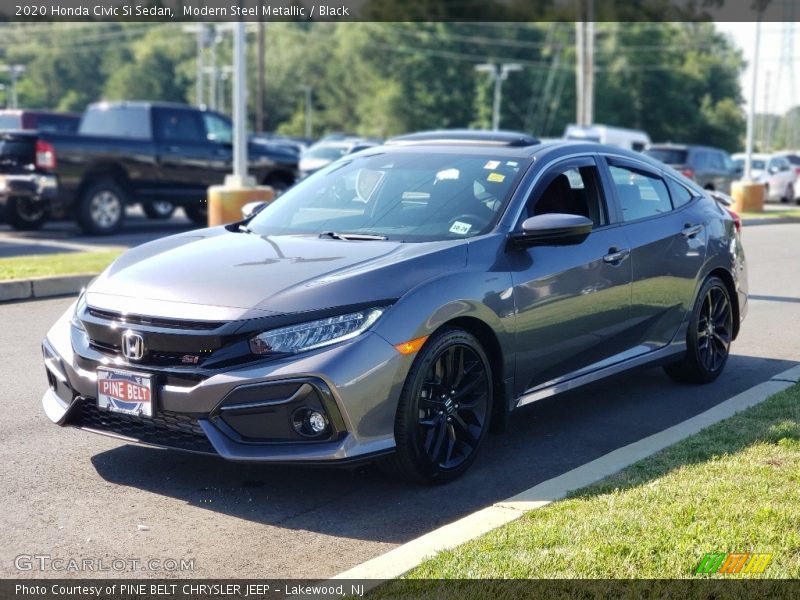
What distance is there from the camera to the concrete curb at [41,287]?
10.6m

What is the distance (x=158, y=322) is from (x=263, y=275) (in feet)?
1.77

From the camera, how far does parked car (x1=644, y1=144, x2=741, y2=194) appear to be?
29.1m

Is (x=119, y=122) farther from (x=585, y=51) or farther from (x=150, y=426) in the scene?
(x=585, y=51)

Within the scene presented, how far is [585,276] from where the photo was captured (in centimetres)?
612

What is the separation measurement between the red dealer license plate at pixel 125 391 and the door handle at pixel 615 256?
9.01ft

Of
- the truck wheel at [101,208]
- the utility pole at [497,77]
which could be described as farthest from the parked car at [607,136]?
the utility pole at [497,77]

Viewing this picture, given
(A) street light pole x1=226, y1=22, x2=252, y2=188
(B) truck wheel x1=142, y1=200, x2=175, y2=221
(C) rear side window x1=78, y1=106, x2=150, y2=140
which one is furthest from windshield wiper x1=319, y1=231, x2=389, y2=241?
(B) truck wheel x1=142, y1=200, x2=175, y2=221

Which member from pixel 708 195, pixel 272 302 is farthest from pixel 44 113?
pixel 272 302

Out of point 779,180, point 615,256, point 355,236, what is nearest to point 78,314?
point 355,236

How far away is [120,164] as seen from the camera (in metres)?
18.3

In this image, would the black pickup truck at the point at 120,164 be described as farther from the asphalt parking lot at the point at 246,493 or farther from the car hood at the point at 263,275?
the car hood at the point at 263,275

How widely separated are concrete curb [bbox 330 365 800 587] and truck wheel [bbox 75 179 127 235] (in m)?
13.3

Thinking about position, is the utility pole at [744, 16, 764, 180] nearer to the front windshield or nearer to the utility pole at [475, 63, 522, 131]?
the front windshield

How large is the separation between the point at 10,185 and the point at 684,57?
3462 inches
